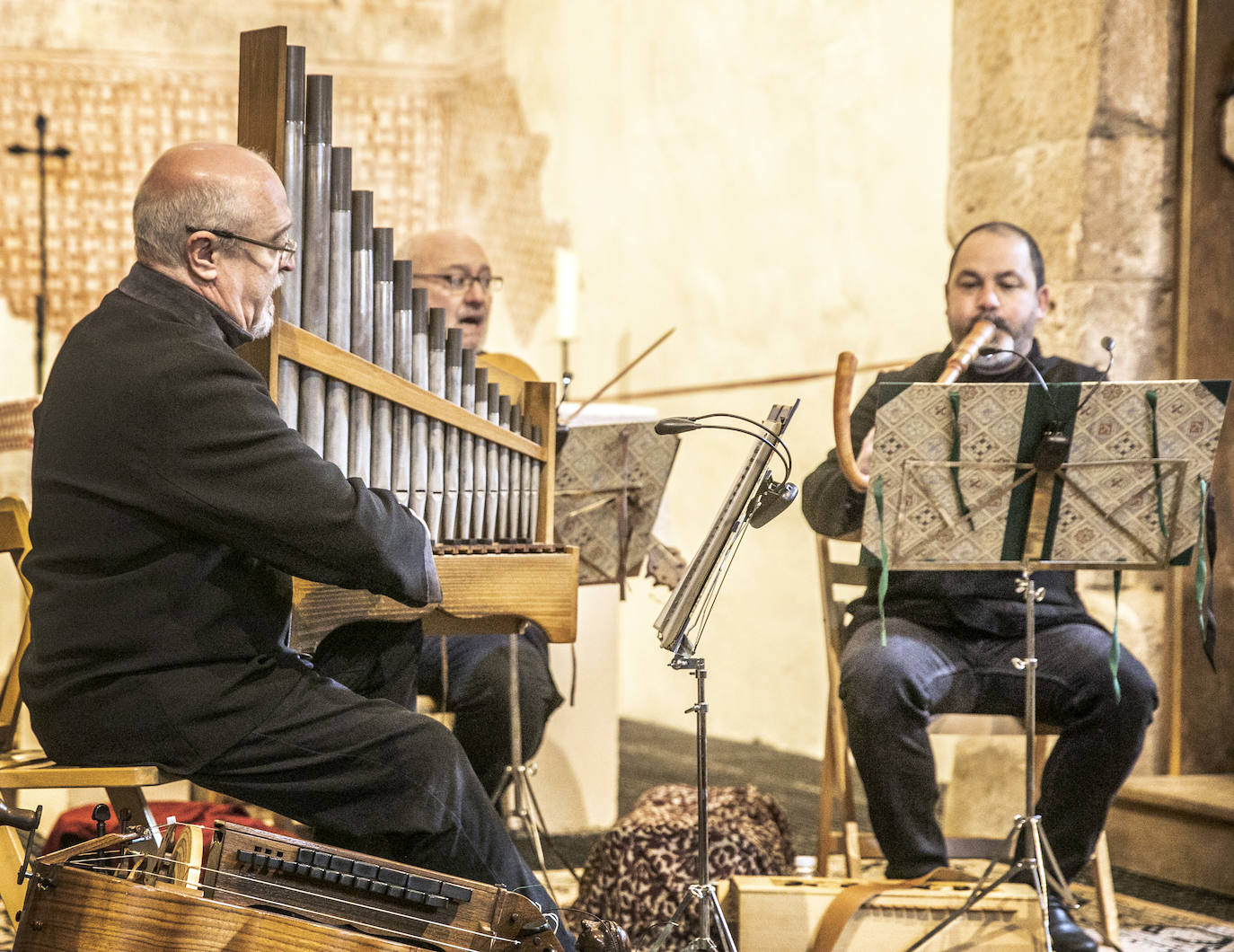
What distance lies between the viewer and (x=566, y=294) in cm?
682

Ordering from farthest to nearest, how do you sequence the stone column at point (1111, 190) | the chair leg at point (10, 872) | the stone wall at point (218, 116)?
the stone wall at point (218, 116) → the stone column at point (1111, 190) → the chair leg at point (10, 872)

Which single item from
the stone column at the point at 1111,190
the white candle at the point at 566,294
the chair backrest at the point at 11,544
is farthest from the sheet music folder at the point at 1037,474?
the white candle at the point at 566,294

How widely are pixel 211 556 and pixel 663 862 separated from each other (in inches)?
58.0

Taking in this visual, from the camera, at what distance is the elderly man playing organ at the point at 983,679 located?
315 cm

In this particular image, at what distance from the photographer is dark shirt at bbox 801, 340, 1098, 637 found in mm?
3281

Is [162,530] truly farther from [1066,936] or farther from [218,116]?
[218,116]

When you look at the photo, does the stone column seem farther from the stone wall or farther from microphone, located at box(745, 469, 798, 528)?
the stone wall

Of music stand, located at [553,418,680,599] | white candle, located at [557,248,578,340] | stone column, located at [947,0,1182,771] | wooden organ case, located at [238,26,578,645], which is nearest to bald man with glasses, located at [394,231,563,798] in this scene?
music stand, located at [553,418,680,599]

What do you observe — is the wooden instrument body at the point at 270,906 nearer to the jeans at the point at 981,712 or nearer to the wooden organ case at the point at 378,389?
the wooden organ case at the point at 378,389

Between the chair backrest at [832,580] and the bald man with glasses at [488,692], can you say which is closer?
the bald man with glasses at [488,692]

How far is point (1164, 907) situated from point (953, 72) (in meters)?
2.67

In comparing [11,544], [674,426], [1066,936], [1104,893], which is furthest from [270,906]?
[1104,893]

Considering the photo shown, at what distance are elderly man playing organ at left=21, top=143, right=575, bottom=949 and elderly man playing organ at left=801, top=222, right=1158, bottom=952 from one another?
1.14m

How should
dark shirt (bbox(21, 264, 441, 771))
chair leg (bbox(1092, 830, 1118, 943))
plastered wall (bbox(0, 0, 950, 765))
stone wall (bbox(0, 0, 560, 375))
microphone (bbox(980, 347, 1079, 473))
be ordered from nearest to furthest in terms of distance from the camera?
1. dark shirt (bbox(21, 264, 441, 771))
2. microphone (bbox(980, 347, 1079, 473))
3. chair leg (bbox(1092, 830, 1118, 943))
4. plastered wall (bbox(0, 0, 950, 765))
5. stone wall (bbox(0, 0, 560, 375))
